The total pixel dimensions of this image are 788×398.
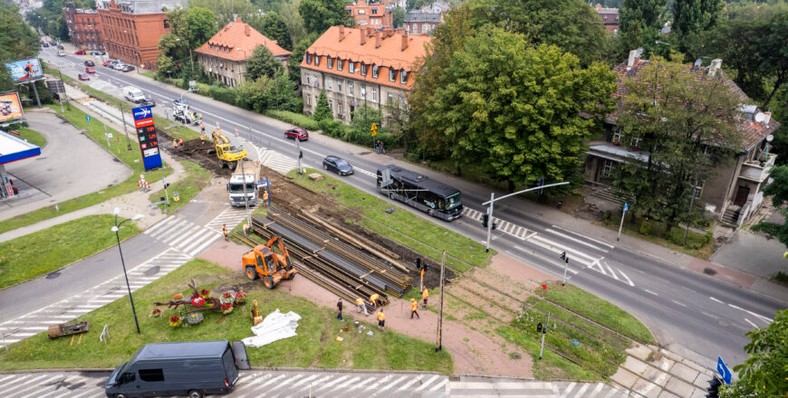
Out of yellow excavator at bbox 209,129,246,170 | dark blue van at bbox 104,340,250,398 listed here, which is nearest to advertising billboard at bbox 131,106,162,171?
yellow excavator at bbox 209,129,246,170

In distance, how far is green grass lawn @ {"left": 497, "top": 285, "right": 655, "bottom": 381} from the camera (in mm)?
25406

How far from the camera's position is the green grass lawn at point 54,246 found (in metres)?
34.2

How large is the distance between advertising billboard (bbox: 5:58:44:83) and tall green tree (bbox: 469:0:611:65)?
66251 mm

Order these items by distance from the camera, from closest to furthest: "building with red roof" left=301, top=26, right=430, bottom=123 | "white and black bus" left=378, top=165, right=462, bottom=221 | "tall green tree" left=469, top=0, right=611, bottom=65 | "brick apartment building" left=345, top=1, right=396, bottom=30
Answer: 1. "white and black bus" left=378, top=165, right=462, bottom=221
2. "tall green tree" left=469, top=0, right=611, bottom=65
3. "building with red roof" left=301, top=26, right=430, bottom=123
4. "brick apartment building" left=345, top=1, right=396, bottom=30

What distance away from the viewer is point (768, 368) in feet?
39.3

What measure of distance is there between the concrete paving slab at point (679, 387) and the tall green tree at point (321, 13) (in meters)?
75.9

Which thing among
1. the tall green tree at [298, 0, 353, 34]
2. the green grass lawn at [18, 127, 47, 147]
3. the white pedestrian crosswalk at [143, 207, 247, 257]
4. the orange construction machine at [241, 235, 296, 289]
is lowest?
the white pedestrian crosswalk at [143, 207, 247, 257]

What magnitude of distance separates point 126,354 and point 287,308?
8.64 metres

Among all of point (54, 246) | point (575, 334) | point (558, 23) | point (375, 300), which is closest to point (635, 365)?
point (575, 334)

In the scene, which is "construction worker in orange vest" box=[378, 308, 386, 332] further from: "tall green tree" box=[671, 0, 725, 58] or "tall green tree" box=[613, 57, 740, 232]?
"tall green tree" box=[671, 0, 725, 58]

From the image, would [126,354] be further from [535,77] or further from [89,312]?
[535,77]

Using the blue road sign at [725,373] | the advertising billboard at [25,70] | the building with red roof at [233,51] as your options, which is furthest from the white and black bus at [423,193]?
the advertising billboard at [25,70]

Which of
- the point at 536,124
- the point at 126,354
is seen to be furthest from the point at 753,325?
the point at 126,354

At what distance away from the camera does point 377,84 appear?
63.6 m
